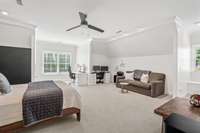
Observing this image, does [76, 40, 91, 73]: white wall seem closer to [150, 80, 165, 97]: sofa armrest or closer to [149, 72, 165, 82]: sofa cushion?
[149, 72, 165, 82]: sofa cushion

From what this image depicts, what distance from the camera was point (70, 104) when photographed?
258 centimetres

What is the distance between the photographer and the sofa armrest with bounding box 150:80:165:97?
178 inches

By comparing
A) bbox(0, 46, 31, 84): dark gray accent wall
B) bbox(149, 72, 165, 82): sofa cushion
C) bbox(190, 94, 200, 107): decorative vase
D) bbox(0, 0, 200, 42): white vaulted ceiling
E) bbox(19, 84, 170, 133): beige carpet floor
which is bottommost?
bbox(19, 84, 170, 133): beige carpet floor

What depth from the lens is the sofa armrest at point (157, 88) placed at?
178 inches

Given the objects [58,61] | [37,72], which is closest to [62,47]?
[58,61]

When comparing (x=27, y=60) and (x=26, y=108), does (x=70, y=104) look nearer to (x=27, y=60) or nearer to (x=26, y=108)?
(x=26, y=108)

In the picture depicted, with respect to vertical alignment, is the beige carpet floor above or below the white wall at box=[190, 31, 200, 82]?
below

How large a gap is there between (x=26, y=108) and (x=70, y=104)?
0.82 meters

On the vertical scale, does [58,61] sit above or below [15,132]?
above

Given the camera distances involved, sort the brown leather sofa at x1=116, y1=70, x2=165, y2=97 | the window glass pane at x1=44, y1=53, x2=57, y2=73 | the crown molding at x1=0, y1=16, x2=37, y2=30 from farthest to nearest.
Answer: the window glass pane at x1=44, y1=53, x2=57, y2=73, the brown leather sofa at x1=116, y1=70, x2=165, y2=97, the crown molding at x1=0, y1=16, x2=37, y2=30

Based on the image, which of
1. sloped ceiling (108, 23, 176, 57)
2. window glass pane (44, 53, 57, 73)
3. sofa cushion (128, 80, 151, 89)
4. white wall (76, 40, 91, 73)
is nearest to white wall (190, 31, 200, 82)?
sloped ceiling (108, 23, 176, 57)

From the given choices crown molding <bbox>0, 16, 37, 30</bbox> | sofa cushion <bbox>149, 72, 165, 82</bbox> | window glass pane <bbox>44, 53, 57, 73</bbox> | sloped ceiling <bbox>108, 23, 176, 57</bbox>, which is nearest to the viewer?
crown molding <bbox>0, 16, 37, 30</bbox>

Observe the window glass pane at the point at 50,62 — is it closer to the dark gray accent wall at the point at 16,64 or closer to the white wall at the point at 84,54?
the white wall at the point at 84,54

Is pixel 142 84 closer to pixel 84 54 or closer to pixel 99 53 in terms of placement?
pixel 99 53
